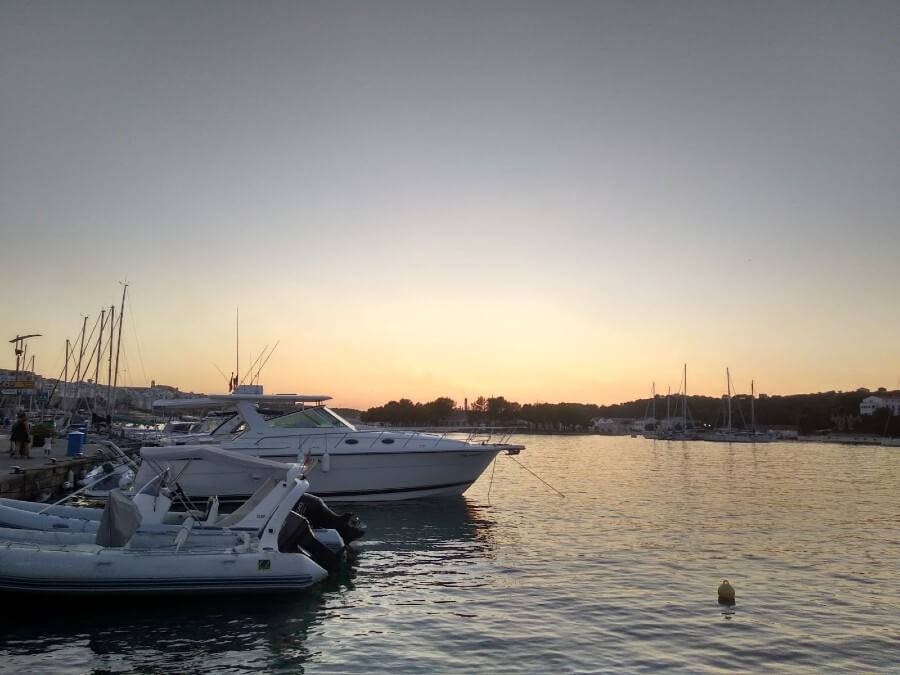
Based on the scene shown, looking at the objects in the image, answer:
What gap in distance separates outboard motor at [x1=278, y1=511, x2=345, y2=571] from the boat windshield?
30.1 feet

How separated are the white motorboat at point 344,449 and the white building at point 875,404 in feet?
465

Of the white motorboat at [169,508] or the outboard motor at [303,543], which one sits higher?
the white motorboat at [169,508]

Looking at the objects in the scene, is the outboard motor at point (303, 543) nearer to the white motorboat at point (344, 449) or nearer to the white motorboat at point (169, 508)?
the white motorboat at point (169, 508)

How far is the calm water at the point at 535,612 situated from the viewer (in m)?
9.18

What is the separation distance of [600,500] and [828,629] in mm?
16252

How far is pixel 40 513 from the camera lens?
45.2ft

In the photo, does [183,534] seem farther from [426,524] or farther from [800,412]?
[800,412]

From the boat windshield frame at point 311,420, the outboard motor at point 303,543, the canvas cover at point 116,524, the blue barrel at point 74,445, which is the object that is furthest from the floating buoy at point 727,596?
the blue barrel at point 74,445

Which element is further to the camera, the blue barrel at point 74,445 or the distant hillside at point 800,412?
the distant hillside at point 800,412

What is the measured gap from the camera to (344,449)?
2169 centimetres

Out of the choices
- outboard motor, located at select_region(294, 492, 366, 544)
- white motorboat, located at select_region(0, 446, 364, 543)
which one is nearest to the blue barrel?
white motorboat, located at select_region(0, 446, 364, 543)

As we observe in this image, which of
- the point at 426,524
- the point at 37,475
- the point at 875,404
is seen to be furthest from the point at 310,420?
the point at 875,404

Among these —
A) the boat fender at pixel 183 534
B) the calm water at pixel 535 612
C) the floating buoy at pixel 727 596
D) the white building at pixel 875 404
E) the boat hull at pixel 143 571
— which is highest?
the white building at pixel 875 404

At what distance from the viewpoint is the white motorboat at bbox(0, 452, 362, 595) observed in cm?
1085
